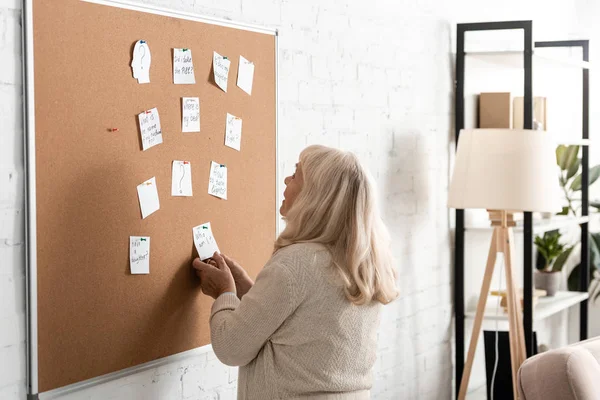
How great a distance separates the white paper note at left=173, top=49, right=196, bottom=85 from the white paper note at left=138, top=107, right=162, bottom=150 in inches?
5.3

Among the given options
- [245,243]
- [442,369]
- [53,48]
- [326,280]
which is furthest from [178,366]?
[442,369]

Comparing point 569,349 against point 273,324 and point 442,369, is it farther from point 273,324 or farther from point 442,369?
point 442,369

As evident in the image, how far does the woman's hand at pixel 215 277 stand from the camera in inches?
96.4

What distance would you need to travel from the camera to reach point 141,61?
7.55 ft

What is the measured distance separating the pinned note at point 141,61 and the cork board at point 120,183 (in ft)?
0.05

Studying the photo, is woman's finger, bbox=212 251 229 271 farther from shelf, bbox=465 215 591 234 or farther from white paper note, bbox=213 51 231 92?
shelf, bbox=465 215 591 234

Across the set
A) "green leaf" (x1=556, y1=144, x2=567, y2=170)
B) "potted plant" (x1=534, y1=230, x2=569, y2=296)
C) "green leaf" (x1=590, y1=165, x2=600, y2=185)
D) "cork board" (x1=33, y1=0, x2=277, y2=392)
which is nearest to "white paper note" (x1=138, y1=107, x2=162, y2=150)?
"cork board" (x1=33, y1=0, x2=277, y2=392)

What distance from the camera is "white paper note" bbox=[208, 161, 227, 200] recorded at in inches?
100

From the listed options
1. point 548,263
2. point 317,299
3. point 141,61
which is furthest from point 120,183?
point 548,263

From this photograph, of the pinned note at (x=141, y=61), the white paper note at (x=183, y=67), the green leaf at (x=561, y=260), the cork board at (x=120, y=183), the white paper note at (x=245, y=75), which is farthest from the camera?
the green leaf at (x=561, y=260)

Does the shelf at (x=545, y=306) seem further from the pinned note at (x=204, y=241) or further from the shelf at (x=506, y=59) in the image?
the pinned note at (x=204, y=241)

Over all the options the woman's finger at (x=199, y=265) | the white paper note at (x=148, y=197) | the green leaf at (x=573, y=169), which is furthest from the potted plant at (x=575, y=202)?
the white paper note at (x=148, y=197)

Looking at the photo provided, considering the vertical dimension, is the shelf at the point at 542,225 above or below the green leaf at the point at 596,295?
above

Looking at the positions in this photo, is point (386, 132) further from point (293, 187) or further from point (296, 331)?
point (296, 331)
